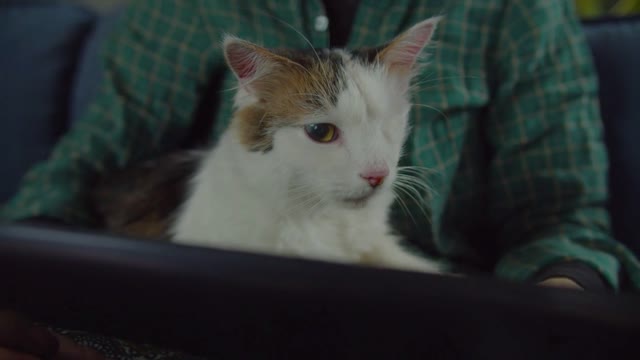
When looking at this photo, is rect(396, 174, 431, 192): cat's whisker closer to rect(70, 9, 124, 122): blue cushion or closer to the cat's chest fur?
the cat's chest fur

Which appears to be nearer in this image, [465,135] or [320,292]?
[320,292]

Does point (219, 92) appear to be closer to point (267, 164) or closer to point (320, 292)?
point (267, 164)

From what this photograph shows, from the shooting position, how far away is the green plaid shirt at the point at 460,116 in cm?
37

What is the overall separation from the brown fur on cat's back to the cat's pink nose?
0.52 feet

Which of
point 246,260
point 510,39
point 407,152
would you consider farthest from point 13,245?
point 510,39

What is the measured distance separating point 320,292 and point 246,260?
0.13ft

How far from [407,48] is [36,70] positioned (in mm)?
708

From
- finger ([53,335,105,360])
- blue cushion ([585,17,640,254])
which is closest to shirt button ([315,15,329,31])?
finger ([53,335,105,360])

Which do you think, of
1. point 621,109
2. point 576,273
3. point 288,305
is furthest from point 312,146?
point 621,109

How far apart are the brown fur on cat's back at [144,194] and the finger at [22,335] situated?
4.8 inches

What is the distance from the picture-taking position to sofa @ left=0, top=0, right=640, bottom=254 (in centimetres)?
63

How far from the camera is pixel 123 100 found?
1.55 ft

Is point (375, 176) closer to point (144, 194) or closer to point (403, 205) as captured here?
point (403, 205)

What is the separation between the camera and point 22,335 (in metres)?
0.28
